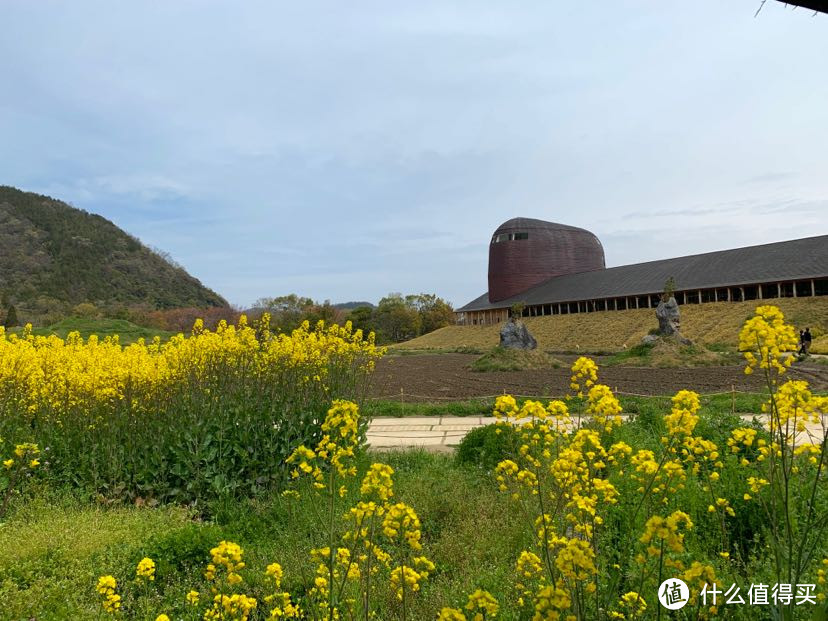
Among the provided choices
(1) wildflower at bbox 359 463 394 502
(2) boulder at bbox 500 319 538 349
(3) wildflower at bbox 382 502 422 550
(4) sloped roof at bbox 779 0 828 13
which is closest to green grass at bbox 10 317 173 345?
(2) boulder at bbox 500 319 538 349

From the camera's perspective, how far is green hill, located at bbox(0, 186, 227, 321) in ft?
202

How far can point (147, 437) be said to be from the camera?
5645 mm

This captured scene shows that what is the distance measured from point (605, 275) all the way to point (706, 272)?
10526 mm

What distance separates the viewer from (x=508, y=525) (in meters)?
4.57

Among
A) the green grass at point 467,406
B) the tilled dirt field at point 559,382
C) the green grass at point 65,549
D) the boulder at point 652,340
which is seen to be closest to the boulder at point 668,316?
the boulder at point 652,340

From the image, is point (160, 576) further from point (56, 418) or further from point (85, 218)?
point (85, 218)

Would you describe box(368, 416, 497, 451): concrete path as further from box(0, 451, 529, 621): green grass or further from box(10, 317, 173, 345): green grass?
box(10, 317, 173, 345): green grass

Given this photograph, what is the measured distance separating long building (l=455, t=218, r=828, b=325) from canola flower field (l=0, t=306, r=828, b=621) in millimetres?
32441

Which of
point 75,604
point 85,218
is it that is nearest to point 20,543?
point 75,604

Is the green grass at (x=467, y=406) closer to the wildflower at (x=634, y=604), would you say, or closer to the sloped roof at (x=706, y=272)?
the wildflower at (x=634, y=604)

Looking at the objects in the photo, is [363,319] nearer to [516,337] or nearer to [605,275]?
[605,275]

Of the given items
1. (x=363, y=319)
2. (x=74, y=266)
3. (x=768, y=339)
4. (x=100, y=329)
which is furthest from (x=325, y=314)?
(x=768, y=339)

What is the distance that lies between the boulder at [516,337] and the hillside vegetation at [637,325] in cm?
755

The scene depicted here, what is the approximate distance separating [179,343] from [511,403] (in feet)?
17.4
